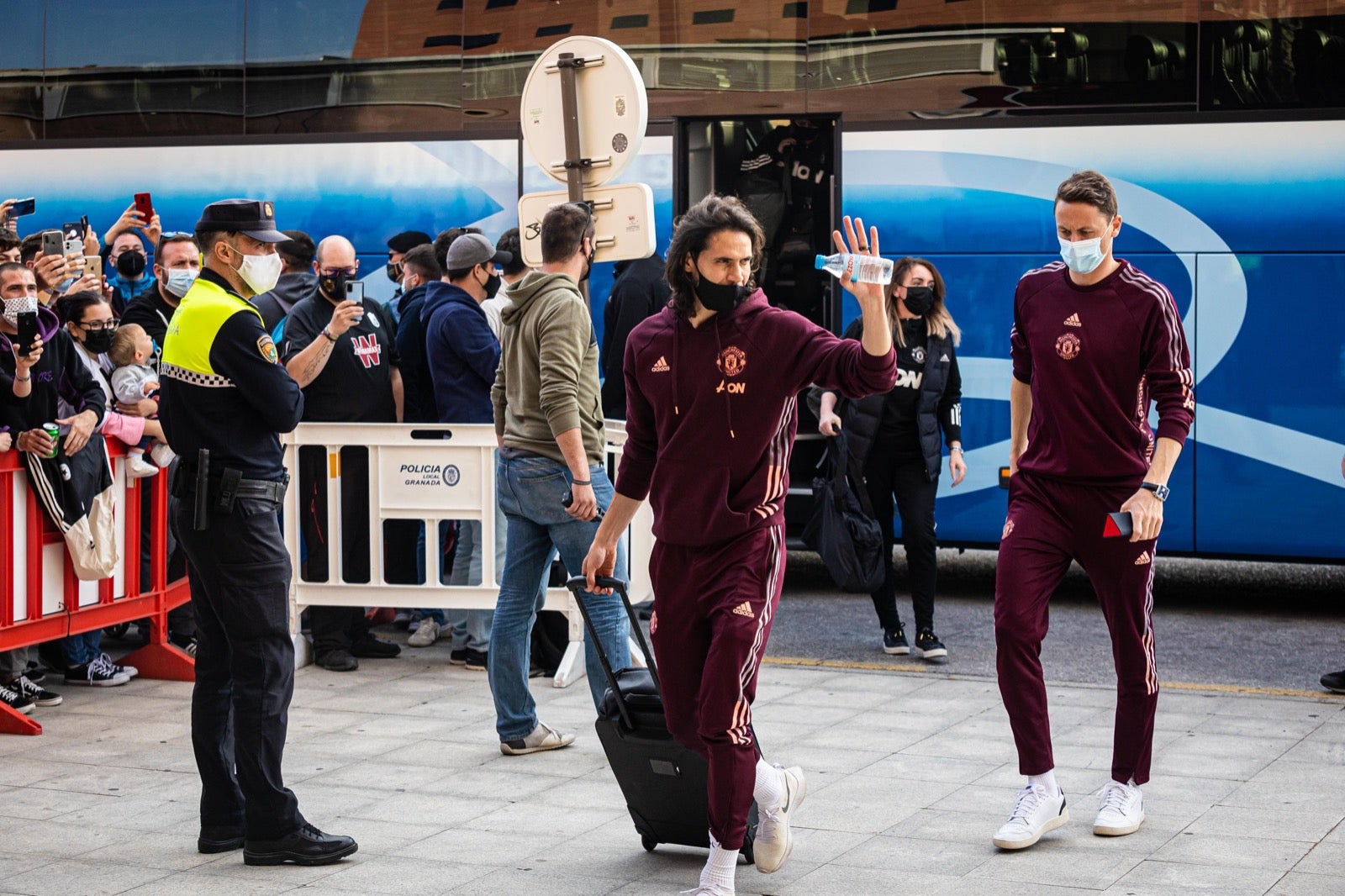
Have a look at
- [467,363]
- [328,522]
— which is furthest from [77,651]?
[467,363]

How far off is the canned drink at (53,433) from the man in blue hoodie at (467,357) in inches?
78.7

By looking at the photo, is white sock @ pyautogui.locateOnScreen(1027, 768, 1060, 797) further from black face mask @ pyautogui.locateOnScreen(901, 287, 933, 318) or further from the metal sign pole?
black face mask @ pyautogui.locateOnScreen(901, 287, 933, 318)

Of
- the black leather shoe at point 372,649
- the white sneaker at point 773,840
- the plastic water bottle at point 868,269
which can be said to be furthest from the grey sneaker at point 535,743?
the plastic water bottle at point 868,269

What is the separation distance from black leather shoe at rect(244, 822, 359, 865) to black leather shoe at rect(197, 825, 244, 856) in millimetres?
155

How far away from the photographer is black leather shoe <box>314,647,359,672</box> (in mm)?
8539

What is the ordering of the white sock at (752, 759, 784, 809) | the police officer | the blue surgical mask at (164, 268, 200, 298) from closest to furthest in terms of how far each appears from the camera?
the white sock at (752, 759, 784, 809) → the police officer → the blue surgical mask at (164, 268, 200, 298)

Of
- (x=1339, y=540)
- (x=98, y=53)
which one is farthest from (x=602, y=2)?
(x=1339, y=540)

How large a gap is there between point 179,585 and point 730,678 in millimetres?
4779

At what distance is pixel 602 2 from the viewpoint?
1086 centimetres

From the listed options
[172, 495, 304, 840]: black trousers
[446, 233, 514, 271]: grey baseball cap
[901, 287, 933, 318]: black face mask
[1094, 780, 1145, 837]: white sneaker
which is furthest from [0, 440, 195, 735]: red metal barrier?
[1094, 780, 1145, 837]: white sneaker

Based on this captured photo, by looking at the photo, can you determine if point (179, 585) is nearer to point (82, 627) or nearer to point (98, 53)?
point (82, 627)

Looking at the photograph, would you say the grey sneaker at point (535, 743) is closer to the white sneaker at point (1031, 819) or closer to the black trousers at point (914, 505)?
the white sneaker at point (1031, 819)

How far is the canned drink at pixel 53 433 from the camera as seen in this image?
743 cm

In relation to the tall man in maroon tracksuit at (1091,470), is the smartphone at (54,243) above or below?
above
